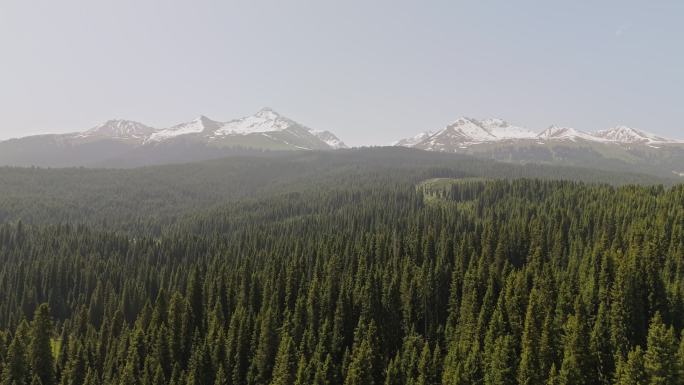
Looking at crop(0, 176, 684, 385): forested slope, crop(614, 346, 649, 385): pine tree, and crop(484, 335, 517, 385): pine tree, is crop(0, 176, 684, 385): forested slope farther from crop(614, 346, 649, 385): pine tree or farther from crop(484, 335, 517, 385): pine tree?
crop(484, 335, 517, 385): pine tree

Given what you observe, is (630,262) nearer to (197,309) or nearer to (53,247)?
(197,309)

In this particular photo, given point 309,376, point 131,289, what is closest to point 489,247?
point 309,376

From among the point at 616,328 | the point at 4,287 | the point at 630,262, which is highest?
the point at 630,262

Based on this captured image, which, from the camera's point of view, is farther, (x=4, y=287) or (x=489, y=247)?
(x=4, y=287)

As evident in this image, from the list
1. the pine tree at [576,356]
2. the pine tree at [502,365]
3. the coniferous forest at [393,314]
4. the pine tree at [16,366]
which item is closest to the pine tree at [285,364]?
the coniferous forest at [393,314]

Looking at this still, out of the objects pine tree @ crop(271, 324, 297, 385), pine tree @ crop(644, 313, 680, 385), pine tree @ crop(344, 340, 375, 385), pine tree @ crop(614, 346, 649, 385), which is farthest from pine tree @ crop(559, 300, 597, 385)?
pine tree @ crop(271, 324, 297, 385)

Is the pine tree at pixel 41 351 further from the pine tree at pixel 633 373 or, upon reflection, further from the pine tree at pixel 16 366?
the pine tree at pixel 633 373

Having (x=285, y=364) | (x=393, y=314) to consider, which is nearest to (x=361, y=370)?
(x=285, y=364)

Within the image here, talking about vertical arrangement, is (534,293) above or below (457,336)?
above
